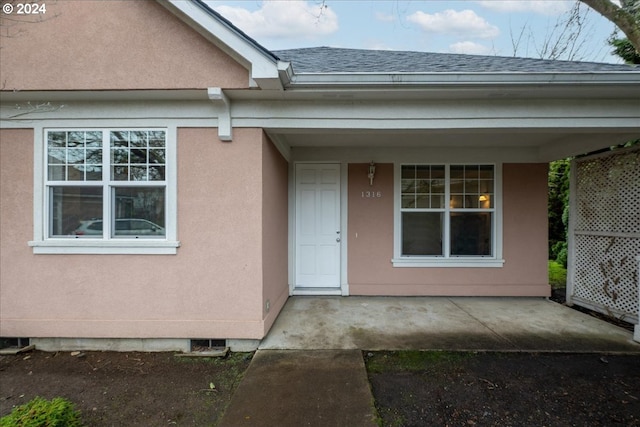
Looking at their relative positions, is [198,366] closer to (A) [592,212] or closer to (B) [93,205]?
(B) [93,205]

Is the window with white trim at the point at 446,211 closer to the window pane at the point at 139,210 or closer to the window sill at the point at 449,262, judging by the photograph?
the window sill at the point at 449,262

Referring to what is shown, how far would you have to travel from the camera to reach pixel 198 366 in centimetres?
304

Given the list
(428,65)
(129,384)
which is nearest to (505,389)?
(129,384)

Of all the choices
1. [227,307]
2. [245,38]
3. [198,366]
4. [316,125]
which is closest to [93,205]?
[227,307]

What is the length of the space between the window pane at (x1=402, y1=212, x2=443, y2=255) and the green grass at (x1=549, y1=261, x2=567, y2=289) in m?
3.31

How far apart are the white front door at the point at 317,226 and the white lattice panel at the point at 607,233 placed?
4266 millimetres

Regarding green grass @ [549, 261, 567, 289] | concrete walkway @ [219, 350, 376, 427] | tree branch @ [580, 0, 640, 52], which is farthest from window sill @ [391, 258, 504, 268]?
tree branch @ [580, 0, 640, 52]

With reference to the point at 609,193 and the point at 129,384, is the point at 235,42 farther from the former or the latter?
the point at 609,193

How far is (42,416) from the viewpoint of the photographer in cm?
194

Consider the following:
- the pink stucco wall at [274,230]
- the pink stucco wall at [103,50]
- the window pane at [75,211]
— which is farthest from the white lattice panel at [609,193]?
the window pane at [75,211]

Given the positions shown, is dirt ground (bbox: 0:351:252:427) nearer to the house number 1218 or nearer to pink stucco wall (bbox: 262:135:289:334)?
pink stucco wall (bbox: 262:135:289:334)

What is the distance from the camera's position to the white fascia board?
2.88 meters

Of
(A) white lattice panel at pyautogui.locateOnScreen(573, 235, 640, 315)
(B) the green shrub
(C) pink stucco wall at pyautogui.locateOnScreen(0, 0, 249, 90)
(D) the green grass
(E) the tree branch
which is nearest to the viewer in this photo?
(B) the green shrub

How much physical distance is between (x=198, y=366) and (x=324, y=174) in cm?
360
